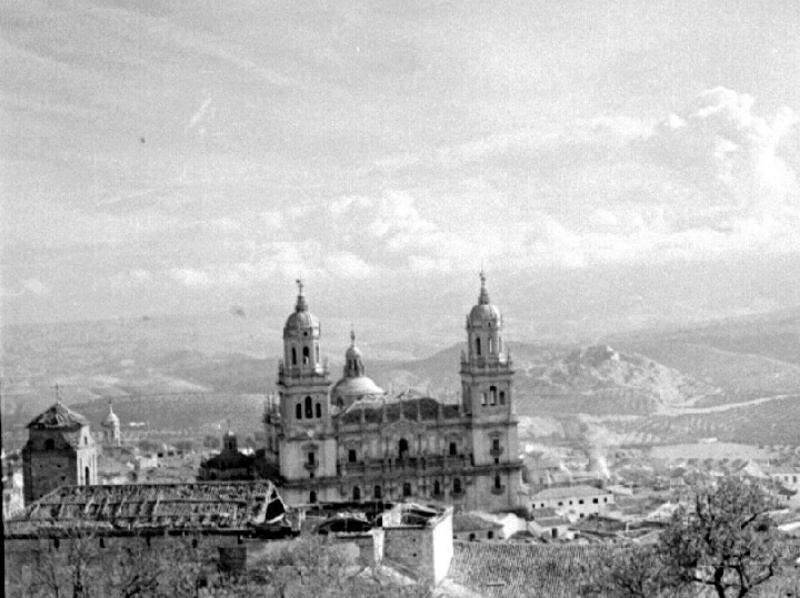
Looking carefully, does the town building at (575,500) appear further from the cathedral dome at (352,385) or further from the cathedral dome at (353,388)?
the cathedral dome at (353,388)

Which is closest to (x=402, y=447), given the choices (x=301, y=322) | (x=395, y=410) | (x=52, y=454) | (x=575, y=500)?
(x=395, y=410)

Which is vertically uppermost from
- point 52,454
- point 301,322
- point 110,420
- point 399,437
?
point 301,322

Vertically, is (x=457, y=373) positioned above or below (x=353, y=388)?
above

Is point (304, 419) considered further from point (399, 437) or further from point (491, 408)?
point (491, 408)

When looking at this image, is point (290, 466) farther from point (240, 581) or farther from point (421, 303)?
point (421, 303)

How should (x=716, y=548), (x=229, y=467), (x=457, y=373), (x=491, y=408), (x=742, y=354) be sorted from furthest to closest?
1. (x=742, y=354)
2. (x=457, y=373)
3. (x=229, y=467)
4. (x=491, y=408)
5. (x=716, y=548)
